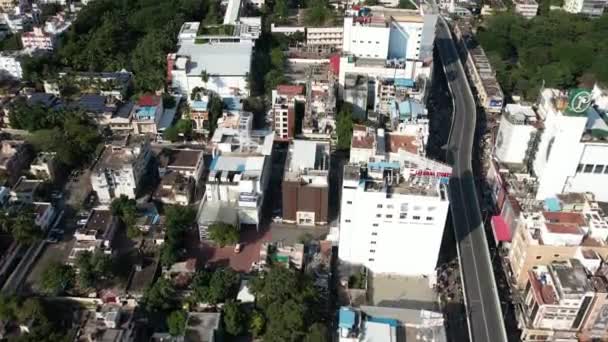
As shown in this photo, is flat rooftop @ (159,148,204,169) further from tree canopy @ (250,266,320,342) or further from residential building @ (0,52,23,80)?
residential building @ (0,52,23,80)

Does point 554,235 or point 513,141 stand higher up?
point 554,235

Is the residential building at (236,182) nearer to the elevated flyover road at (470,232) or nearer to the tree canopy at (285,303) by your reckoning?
the tree canopy at (285,303)

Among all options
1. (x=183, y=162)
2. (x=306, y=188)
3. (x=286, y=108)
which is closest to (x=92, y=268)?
(x=183, y=162)

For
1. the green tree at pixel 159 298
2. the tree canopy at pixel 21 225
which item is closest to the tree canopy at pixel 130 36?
the tree canopy at pixel 21 225

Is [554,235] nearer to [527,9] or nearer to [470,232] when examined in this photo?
[470,232]

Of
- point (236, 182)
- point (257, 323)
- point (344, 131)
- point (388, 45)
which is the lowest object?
point (257, 323)

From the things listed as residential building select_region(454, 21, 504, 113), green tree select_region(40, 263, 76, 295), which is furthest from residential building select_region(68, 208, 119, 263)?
residential building select_region(454, 21, 504, 113)
